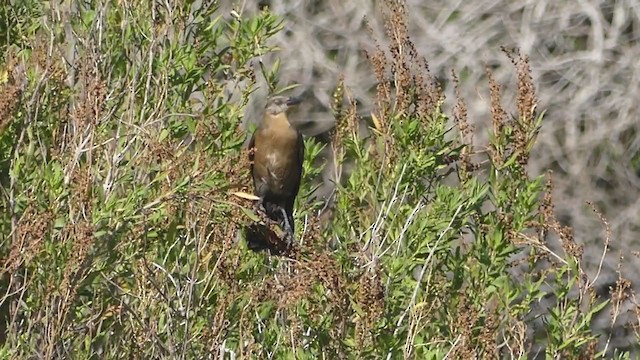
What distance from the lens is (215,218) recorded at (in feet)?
16.1

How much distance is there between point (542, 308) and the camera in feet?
36.7

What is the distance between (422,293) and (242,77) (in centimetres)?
104

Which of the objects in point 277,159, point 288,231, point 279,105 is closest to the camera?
point 288,231

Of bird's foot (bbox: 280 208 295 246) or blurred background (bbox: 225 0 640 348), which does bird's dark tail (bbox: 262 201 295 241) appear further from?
blurred background (bbox: 225 0 640 348)

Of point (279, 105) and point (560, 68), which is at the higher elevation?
point (279, 105)

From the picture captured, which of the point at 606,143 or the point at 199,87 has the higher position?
the point at 199,87

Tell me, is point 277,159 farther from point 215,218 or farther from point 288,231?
point 215,218

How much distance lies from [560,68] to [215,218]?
6571 millimetres

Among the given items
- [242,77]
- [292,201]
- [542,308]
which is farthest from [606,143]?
→ [242,77]

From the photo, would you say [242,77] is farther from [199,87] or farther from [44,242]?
[44,242]

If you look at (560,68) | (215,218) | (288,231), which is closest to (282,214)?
(288,231)

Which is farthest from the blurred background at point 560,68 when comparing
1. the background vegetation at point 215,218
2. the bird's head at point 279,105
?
the background vegetation at point 215,218

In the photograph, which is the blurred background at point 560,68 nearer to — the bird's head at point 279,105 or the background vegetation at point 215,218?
the bird's head at point 279,105

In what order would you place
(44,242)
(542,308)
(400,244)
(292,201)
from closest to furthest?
(44,242) → (400,244) → (292,201) → (542,308)
